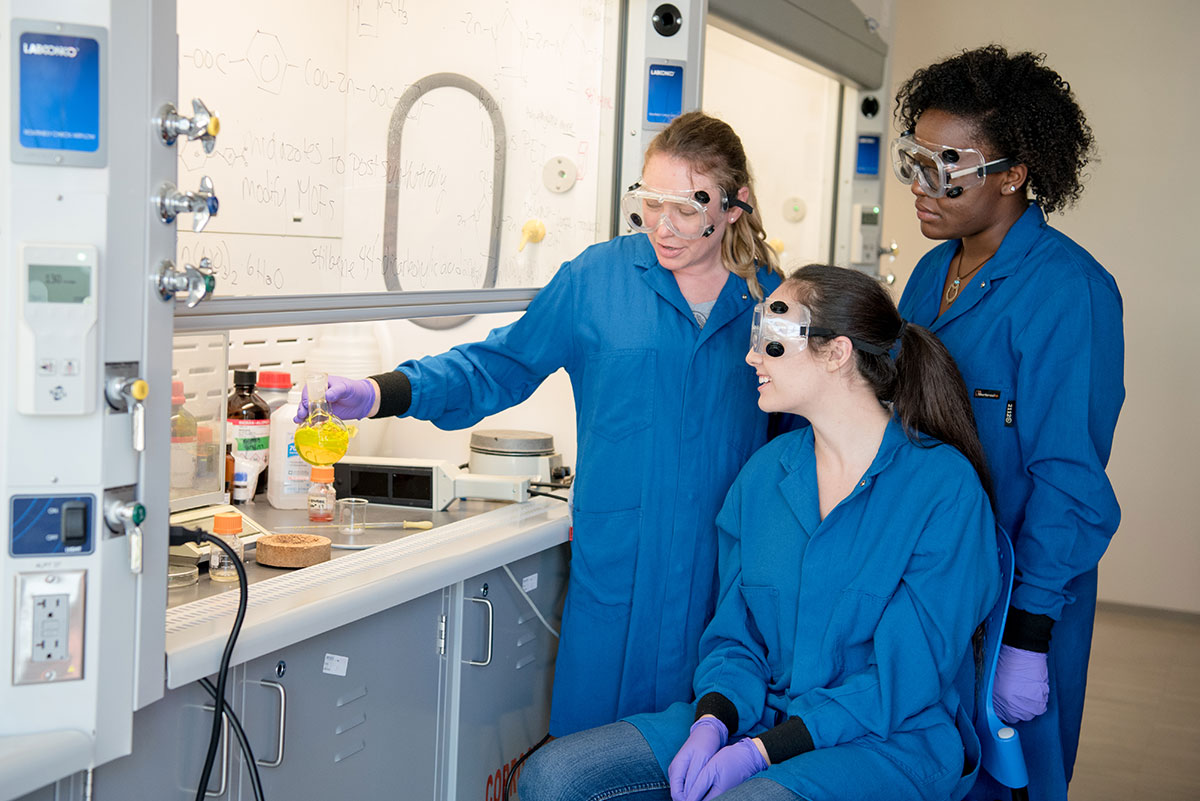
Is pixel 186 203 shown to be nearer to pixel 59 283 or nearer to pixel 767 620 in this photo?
pixel 59 283

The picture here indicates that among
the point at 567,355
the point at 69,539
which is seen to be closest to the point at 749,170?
the point at 567,355

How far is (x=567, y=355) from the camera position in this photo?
2.30 meters

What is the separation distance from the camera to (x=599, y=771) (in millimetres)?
1795

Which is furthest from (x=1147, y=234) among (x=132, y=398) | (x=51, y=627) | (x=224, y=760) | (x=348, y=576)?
(x=51, y=627)

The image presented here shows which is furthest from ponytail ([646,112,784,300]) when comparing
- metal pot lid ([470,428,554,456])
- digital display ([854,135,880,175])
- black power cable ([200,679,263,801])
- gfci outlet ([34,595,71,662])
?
digital display ([854,135,880,175])

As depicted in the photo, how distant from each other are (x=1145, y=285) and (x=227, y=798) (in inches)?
199

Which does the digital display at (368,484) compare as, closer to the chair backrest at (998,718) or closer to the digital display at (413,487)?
the digital display at (413,487)

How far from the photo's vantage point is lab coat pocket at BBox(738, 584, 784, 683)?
6.24 ft

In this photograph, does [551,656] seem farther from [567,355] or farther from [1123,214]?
[1123,214]

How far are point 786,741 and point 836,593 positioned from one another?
0.84 feet

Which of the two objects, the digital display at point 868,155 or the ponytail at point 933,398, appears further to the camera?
the digital display at point 868,155

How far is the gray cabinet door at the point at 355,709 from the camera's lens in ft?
5.64

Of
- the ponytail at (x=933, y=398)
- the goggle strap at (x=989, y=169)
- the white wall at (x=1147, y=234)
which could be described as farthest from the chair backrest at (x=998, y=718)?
the white wall at (x=1147, y=234)

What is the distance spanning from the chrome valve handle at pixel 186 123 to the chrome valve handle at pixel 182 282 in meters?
0.15
